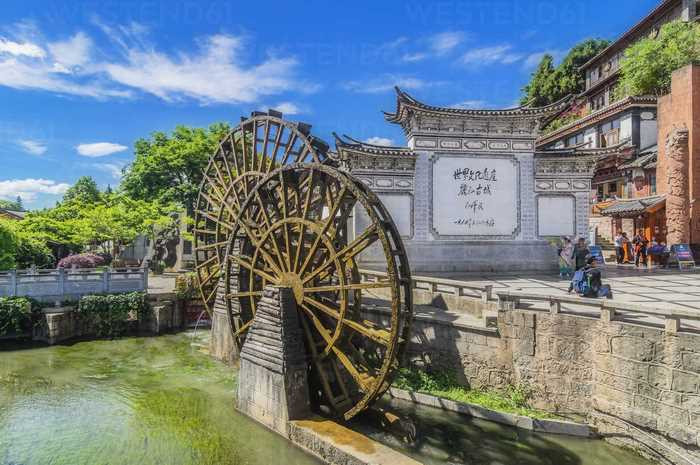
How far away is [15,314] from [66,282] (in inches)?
55.2

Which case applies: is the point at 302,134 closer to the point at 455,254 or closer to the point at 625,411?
the point at 455,254

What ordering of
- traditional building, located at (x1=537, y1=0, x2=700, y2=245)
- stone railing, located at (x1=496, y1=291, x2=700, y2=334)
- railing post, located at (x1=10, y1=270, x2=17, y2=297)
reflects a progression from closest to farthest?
1. stone railing, located at (x1=496, y1=291, x2=700, y2=334)
2. railing post, located at (x1=10, y1=270, x2=17, y2=297)
3. traditional building, located at (x1=537, y1=0, x2=700, y2=245)

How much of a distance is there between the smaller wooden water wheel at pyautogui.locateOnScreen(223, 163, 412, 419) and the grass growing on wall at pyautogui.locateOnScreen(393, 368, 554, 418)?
969 mm

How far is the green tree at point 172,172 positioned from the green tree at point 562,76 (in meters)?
24.0

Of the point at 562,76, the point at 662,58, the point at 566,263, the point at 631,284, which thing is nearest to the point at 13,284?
the point at 566,263

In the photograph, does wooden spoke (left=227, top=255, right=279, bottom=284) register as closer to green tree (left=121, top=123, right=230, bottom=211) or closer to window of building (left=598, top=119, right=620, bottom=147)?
green tree (left=121, top=123, right=230, bottom=211)

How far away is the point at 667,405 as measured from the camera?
5797 millimetres

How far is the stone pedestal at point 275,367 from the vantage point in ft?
20.5

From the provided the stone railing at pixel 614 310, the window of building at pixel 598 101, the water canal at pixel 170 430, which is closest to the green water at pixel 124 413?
the water canal at pixel 170 430

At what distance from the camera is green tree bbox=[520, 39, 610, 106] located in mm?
31656

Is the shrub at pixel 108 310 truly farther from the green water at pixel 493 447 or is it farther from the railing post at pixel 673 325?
the railing post at pixel 673 325

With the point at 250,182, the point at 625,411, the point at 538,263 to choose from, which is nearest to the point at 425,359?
the point at 625,411

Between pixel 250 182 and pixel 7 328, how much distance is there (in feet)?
25.1

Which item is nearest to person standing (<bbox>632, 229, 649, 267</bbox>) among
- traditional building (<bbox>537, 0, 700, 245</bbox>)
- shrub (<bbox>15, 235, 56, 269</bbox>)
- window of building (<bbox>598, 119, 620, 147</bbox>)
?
traditional building (<bbox>537, 0, 700, 245</bbox>)
